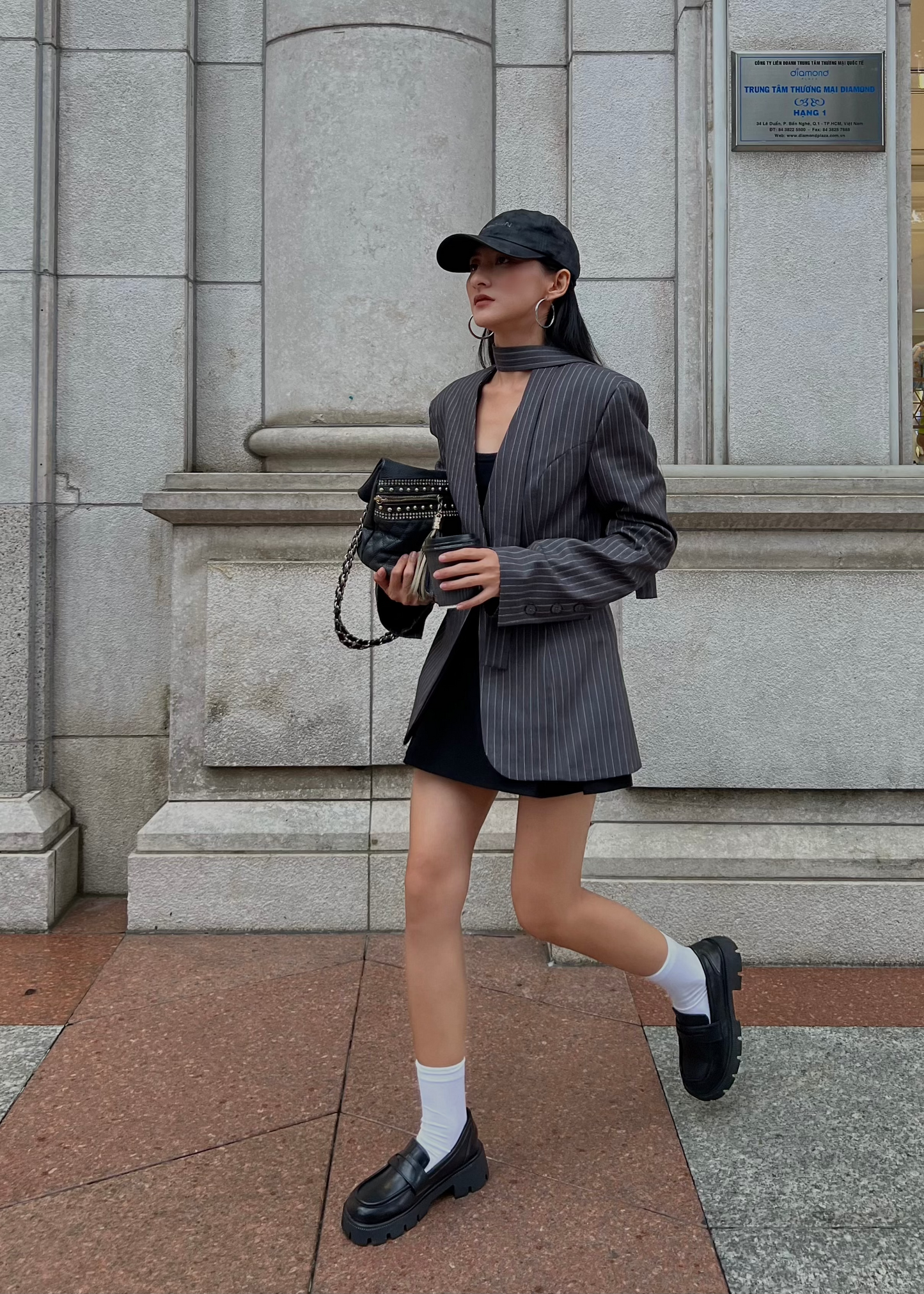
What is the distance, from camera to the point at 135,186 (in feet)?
15.4

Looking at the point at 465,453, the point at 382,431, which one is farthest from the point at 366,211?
the point at 465,453

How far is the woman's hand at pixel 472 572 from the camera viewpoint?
2.27 meters

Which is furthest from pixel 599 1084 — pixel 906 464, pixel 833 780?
pixel 906 464

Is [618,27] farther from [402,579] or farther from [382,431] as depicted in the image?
[402,579]

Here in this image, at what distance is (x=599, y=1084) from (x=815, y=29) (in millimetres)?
4067

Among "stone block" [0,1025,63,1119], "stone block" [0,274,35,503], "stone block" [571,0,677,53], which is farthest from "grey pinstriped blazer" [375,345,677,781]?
"stone block" [571,0,677,53]

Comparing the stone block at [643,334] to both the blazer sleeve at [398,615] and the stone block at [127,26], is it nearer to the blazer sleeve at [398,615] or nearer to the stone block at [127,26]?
the stone block at [127,26]

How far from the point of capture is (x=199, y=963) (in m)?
3.95

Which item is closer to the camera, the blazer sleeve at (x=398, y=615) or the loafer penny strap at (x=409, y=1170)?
the loafer penny strap at (x=409, y=1170)

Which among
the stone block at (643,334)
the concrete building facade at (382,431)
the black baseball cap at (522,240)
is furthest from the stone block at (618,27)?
the black baseball cap at (522,240)

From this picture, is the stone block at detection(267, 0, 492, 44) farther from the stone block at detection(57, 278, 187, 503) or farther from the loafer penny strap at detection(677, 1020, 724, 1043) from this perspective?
the loafer penny strap at detection(677, 1020, 724, 1043)

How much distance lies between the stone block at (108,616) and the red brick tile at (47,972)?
91 cm

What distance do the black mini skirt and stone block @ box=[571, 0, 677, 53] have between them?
11.1 feet

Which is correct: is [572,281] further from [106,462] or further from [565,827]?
[106,462]
